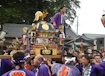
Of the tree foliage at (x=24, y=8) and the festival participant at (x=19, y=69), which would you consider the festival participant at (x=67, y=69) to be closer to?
the festival participant at (x=19, y=69)

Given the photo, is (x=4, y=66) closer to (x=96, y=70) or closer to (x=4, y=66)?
(x=4, y=66)

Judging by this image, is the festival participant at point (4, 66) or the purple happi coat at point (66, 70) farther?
the festival participant at point (4, 66)

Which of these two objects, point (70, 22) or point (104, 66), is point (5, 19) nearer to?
point (70, 22)

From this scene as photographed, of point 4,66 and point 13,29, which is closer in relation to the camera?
point 4,66

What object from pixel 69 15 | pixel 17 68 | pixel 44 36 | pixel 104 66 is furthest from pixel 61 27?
pixel 69 15

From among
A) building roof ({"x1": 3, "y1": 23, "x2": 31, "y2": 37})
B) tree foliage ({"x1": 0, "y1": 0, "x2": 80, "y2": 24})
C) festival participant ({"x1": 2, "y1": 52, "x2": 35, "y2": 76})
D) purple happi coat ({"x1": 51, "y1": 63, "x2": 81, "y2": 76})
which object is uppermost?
tree foliage ({"x1": 0, "y1": 0, "x2": 80, "y2": 24})

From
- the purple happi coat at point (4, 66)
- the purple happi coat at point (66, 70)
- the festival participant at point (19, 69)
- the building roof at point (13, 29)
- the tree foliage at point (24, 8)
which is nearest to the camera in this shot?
the festival participant at point (19, 69)

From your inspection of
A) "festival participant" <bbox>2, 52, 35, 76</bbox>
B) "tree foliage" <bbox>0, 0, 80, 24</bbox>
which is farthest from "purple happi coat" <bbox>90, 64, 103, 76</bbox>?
"tree foliage" <bbox>0, 0, 80, 24</bbox>

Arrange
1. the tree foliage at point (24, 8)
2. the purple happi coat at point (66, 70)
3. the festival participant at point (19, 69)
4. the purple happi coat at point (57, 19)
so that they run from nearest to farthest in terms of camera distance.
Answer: the festival participant at point (19, 69)
the purple happi coat at point (66, 70)
the purple happi coat at point (57, 19)
the tree foliage at point (24, 8)

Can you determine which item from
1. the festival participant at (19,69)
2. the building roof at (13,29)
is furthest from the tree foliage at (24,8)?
the festival participant at (19,69)

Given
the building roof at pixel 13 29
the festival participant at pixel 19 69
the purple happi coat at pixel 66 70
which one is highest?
the building roof at pixel 13 29

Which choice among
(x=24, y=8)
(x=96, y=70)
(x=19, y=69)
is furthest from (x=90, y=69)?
(x=24, y=8)

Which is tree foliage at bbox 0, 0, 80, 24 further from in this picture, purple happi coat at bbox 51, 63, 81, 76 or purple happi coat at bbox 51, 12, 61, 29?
purple happi coat at bbox 51, 63, 81, 76

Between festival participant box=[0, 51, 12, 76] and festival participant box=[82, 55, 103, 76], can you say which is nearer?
festival participant box=[82, 55, 103, 76]
